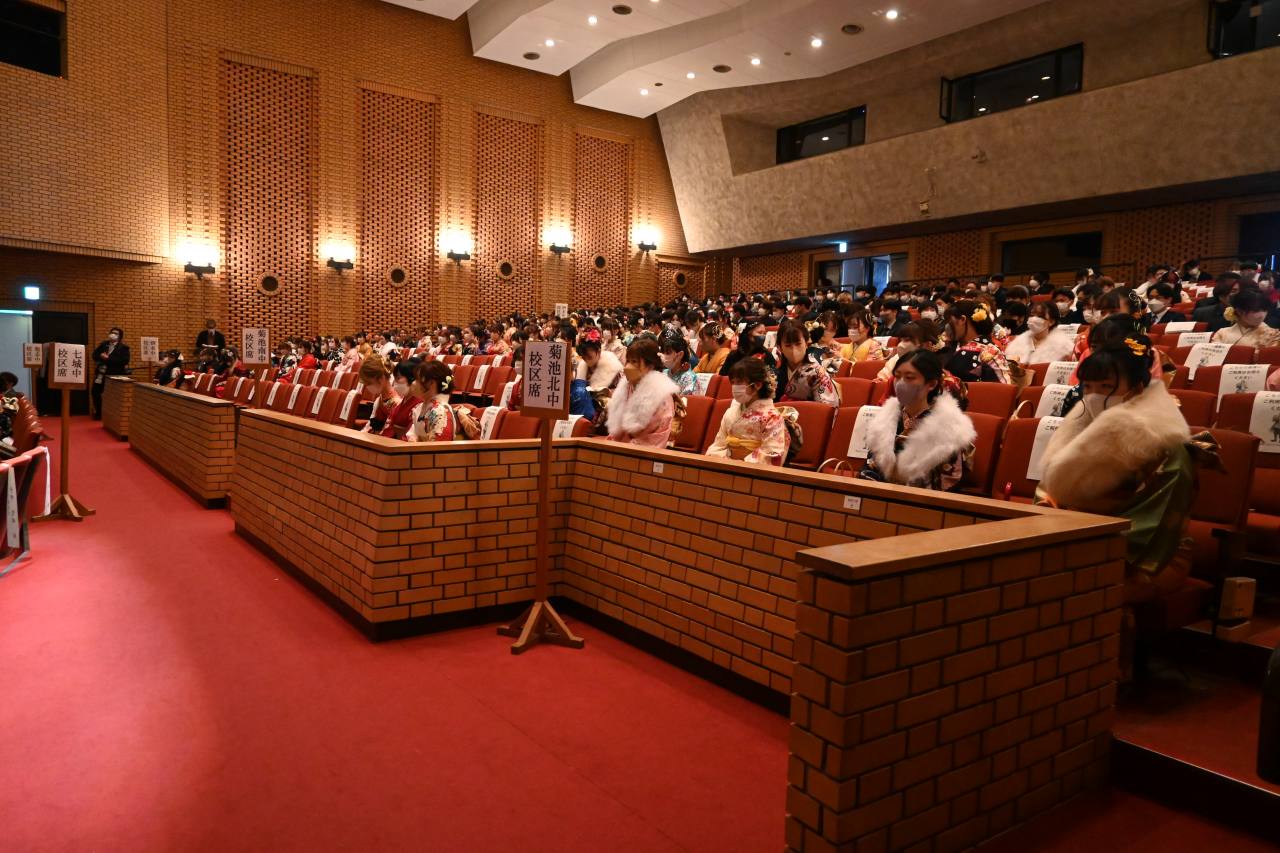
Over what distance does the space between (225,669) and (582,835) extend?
5.89ft

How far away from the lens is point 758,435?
12.2 ft

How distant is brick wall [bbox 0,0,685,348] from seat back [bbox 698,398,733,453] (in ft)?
41.2

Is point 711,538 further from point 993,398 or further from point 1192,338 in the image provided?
point 1192,338

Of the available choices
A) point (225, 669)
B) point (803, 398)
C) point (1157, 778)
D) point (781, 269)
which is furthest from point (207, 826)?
point (781, 269)

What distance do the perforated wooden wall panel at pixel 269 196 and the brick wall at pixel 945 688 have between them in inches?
602

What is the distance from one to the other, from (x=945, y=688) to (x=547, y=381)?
2025 millimetres

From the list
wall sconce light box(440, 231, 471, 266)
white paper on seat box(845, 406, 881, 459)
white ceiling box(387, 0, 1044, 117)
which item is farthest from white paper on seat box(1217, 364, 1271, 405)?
wall sconce light box(440, 231, 471, 266)

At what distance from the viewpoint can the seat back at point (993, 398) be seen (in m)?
4.20

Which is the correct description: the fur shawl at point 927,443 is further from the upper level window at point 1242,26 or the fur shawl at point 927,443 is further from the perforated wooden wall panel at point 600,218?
the perforated wooden wall panel at point 600,218

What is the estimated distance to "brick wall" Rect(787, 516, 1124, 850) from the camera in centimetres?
160

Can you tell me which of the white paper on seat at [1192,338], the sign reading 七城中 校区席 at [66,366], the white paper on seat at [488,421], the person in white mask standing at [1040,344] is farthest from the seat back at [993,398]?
the sign reading 七城中 校区席 at [66,366]

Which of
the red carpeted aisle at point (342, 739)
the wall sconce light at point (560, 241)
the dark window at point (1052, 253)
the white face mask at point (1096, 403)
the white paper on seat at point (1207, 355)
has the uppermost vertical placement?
the wall sconce light at point (560, 241)

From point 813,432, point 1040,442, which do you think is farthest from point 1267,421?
point 813,432

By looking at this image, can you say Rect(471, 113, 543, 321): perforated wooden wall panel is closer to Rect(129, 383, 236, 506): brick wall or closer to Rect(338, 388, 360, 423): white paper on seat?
Rect(129, 383, 236, 506): brick wall
